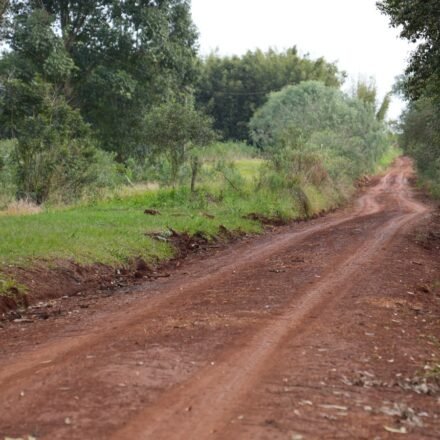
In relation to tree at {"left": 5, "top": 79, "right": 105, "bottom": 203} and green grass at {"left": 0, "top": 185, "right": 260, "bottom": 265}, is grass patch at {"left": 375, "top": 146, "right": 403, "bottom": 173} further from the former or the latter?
green grass at {"left": 0, "top": 185, "right": 260, "bottom": 265}

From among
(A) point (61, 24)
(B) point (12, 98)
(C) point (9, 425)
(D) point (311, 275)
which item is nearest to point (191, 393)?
(C) point (9, 425)

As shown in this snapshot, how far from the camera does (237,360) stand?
5.49 meters

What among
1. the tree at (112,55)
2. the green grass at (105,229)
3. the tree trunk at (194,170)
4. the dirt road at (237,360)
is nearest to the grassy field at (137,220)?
the green grass at (105,229)

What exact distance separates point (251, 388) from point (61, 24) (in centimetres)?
2823

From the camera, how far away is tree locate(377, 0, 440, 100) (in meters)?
12.9

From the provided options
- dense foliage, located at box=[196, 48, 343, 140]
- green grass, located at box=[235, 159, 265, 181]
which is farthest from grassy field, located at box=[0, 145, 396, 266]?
dense foliage, located at box=[196, 48, 343, 140]

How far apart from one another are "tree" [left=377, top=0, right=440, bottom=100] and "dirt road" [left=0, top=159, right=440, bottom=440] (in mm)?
5793

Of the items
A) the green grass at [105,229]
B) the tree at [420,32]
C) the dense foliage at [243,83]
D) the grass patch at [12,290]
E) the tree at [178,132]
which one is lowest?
the grass patch at [12,290]

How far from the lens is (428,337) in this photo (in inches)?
257

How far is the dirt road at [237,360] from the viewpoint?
4.08m

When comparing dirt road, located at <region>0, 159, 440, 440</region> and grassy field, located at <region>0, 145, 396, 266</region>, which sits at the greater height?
grassy field, located at <region>0, 145, 396, 266</region>

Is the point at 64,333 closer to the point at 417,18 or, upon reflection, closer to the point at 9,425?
the point at 9,425

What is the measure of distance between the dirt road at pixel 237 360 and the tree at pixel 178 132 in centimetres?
1358

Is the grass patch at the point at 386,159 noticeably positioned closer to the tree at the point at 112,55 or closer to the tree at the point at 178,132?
the tree at the point at 112,55
